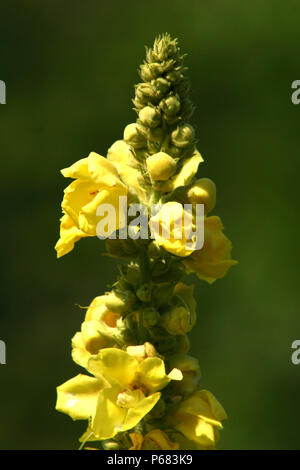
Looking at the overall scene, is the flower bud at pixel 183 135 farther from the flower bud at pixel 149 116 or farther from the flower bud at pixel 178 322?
the flower bud at pixel 178 322

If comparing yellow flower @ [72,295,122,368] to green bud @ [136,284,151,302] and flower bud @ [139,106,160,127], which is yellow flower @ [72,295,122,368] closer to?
green bud @ [136,284,151,302]

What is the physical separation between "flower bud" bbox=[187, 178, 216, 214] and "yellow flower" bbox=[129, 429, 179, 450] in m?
0.33

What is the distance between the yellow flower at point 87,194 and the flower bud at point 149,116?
0.08m

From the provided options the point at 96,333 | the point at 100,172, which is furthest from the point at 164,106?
the point at 96,333

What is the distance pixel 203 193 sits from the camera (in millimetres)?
1256

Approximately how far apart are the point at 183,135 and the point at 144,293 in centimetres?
24

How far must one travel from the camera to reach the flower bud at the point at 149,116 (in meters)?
1.27

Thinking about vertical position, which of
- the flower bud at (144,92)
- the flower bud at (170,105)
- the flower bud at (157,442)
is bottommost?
the flower bud at (157,442)

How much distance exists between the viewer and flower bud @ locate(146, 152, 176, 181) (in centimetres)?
124

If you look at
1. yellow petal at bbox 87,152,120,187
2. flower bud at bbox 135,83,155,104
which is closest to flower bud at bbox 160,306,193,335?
yellow petal at bbox 87,152,120,187

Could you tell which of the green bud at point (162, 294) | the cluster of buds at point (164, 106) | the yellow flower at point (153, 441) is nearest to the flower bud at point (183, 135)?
the cluster of buds at point (164, 106)

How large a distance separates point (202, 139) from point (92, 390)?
2.88 metres

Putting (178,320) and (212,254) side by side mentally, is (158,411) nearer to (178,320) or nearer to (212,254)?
(178,320)

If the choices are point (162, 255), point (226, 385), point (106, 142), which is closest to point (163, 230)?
point (162, 255)
